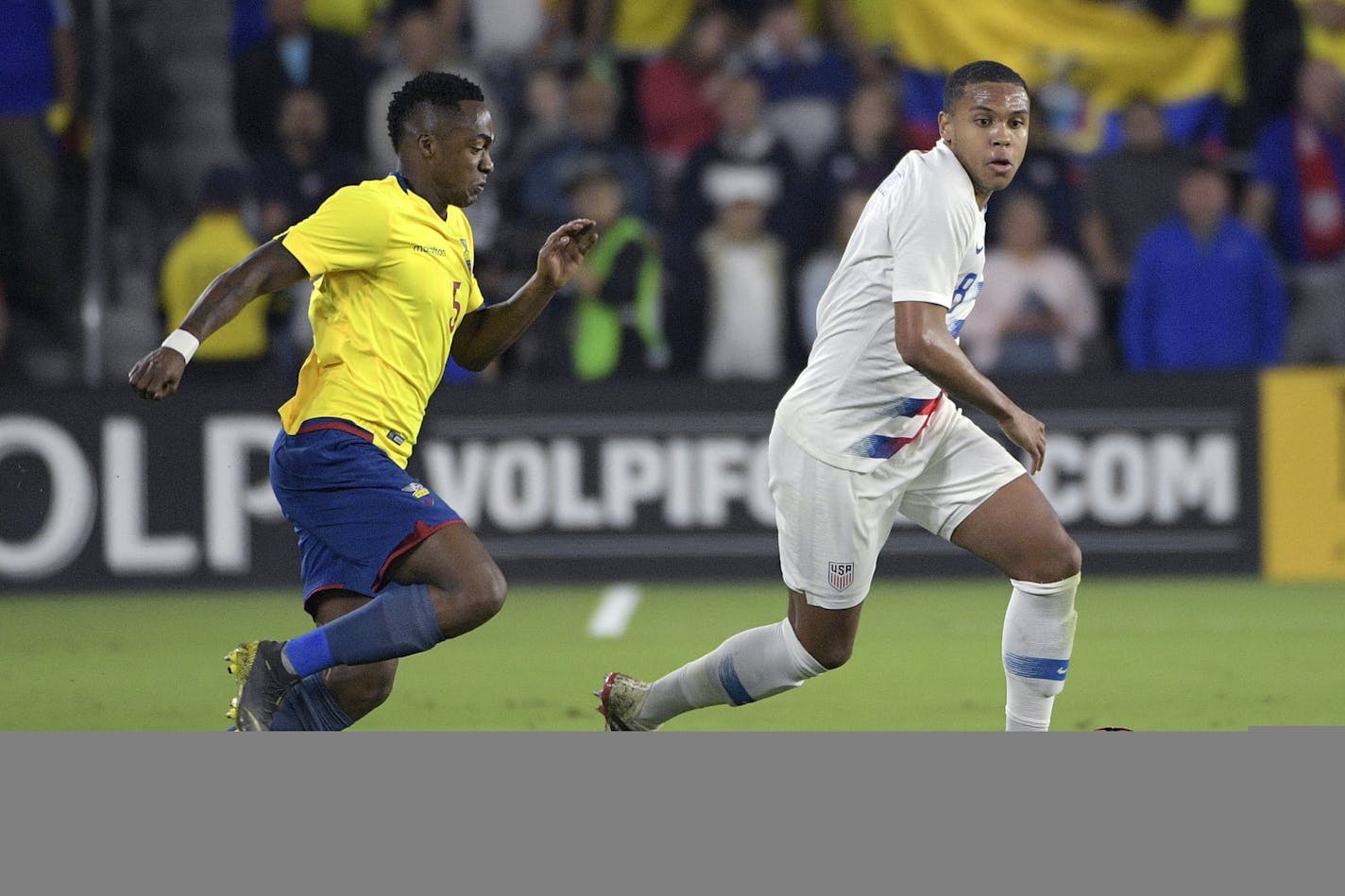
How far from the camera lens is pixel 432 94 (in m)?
5.57

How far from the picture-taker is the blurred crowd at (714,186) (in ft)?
37.5

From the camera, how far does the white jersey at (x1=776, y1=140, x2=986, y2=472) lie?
5.49m

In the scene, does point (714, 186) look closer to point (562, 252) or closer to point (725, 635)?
point (725, 635)

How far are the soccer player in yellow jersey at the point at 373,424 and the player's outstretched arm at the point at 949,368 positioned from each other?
1.29m

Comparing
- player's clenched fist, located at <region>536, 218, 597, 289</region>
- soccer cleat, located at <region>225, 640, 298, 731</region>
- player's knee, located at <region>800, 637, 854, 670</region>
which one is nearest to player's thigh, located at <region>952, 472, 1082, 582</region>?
player's knee, located at <region>800, 637, 854, 670</region>

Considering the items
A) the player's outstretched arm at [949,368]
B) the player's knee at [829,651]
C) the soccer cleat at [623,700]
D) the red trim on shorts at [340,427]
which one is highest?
the player's outstretched arm at [949,368]

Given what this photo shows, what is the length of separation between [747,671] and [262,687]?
141 cm

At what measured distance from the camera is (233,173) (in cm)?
1167

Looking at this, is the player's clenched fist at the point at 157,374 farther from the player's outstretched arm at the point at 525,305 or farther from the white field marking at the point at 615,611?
the white field marking at the point at 615,611

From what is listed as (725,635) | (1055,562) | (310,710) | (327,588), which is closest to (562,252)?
(327,588)

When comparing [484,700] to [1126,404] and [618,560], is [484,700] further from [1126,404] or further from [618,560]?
[1126,404]

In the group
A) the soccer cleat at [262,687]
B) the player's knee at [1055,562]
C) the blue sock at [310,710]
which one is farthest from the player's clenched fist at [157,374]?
the player's knee at [1055,562]

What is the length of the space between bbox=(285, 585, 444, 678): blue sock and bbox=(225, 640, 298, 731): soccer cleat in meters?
0.15

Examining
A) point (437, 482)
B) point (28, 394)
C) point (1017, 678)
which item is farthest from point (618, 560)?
point (1017, 678)
